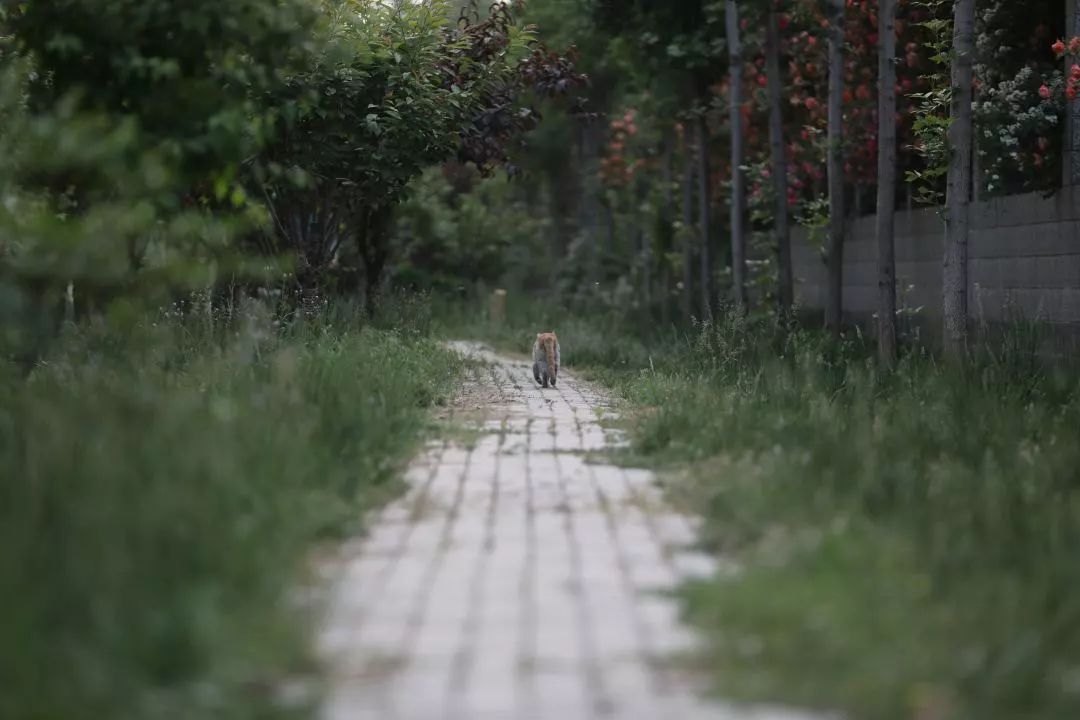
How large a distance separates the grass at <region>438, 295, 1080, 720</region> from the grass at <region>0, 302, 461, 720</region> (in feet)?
5.30

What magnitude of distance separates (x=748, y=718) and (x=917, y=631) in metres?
0.92

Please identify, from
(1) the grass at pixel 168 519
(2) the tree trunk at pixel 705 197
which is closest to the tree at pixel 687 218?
(2) the tree trunk at pixel 705 197

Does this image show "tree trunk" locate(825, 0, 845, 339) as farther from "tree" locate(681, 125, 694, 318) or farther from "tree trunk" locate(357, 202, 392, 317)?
"tree" locate(681, 125, 694, 318)

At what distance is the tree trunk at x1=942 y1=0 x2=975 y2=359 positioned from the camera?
12312 mm

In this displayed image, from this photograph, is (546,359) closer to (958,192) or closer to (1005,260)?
(958,192)

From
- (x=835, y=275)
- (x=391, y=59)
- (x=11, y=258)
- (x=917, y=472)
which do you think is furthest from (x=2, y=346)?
(x=835, y=275)

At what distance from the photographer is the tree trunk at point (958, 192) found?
40.4ft

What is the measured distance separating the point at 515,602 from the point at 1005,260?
11.4m

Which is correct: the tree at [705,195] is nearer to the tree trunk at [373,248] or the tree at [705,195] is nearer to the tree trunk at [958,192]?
the tree trunk at [373,248]

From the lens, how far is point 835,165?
55.1ft

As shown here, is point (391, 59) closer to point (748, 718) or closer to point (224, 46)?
point (224, 46)

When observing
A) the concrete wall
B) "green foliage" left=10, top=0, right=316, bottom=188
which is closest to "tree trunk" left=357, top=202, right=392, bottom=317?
the concrete wall

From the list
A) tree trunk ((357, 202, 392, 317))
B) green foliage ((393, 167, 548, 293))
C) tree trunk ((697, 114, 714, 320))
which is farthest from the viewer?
green foliage ((393, 167, 548, 293))

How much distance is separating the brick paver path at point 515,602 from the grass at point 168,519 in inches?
9.6
